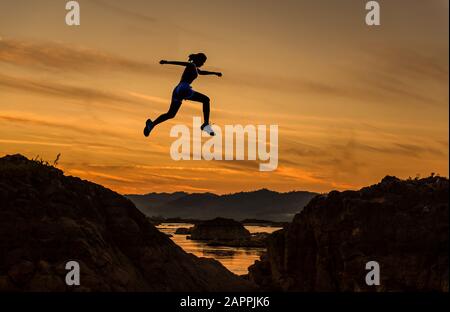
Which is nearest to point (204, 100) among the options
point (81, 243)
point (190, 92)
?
point (190, 92)

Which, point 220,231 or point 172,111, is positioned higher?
point 172,111

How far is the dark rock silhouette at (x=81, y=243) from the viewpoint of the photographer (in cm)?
2550

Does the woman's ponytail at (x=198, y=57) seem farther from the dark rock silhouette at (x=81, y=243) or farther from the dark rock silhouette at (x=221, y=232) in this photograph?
the dark rock silhouette at (x=221, y=232)

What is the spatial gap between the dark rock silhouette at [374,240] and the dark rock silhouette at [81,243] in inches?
326

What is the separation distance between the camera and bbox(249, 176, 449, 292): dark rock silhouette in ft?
112

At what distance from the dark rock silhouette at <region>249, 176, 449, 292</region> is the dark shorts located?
50.5ft

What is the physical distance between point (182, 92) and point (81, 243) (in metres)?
7.25

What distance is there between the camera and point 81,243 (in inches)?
1037

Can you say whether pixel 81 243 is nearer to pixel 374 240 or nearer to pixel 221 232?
pixel 374 240

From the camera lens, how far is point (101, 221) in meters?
28.8

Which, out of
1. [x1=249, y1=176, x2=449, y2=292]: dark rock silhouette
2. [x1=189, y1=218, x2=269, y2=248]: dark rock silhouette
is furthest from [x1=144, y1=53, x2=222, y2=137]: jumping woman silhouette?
[x1=189, y1=218, x2=269, y2=248]: dark rock silhouette

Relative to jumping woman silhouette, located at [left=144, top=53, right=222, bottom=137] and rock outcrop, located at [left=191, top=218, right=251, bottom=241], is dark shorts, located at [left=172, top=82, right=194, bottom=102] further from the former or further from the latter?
rock outcrop, located at [left=191, top=218, right=251, bottom=241]

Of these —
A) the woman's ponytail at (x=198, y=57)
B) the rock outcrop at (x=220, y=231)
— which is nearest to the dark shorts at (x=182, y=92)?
the woman's ponytail at (x=198, y=57)

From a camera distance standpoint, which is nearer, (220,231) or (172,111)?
(172,111)
